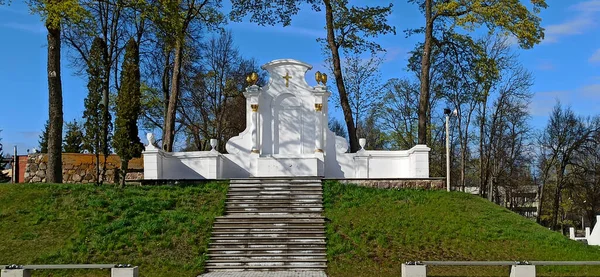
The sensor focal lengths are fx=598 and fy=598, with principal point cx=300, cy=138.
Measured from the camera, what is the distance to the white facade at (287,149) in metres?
22.4

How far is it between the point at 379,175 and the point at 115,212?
1010 centimetres

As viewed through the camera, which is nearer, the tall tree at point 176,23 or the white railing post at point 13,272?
the white railing post at point 13,272

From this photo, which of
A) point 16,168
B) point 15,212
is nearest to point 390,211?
point 15,212

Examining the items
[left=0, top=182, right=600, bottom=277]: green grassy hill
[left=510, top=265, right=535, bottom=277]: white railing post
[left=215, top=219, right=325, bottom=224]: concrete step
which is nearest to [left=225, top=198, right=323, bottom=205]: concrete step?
[left=0, top=182, right=600, bottom=277]: green grassy hill

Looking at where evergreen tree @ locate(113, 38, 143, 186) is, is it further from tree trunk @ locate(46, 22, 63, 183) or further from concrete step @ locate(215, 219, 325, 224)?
concrete step @ locate(215, 219, 325, 224)

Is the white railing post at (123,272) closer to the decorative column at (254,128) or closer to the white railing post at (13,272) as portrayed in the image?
the white railing post at (13,272)

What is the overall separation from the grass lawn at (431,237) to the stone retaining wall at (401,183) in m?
1.94

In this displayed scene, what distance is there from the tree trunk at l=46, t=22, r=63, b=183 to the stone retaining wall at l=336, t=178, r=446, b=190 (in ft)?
32.6

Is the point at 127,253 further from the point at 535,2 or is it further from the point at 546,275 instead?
the point at 535,2

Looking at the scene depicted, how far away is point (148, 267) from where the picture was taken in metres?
13.8

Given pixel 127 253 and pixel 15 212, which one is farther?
pixel 15 212

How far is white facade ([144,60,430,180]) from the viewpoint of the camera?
22.4 m

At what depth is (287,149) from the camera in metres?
23.2

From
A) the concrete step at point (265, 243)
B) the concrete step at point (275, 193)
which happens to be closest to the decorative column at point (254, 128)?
the concrete step at point (275, 193)
